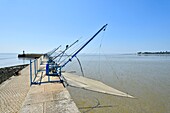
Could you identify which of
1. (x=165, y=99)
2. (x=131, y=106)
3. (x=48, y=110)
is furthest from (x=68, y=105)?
(x=165, y=99)

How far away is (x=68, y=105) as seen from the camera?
4.82 meters

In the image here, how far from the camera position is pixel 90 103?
27.1 feet

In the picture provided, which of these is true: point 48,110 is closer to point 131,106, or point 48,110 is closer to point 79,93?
point 131,106

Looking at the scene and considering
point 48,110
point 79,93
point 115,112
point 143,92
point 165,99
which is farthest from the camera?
point 143,92

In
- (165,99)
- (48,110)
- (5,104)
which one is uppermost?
(48,110)

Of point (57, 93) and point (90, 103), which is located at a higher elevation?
point (57, 93)

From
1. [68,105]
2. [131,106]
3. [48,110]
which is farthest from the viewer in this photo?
[131,106]

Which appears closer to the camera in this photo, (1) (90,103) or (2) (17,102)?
(2) (17,102)

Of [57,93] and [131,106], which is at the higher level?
[57,93]

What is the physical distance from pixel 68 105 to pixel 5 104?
3.59m

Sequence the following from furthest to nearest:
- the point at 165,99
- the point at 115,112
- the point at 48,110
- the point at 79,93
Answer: the point at 79,93, the point at 165,99, the point at 115,112, the point at 48,110

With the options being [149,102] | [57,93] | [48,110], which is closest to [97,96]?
[149,102]

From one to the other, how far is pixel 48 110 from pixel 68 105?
66 cm

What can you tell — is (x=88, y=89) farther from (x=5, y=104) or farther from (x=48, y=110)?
(x=48, y=110)
